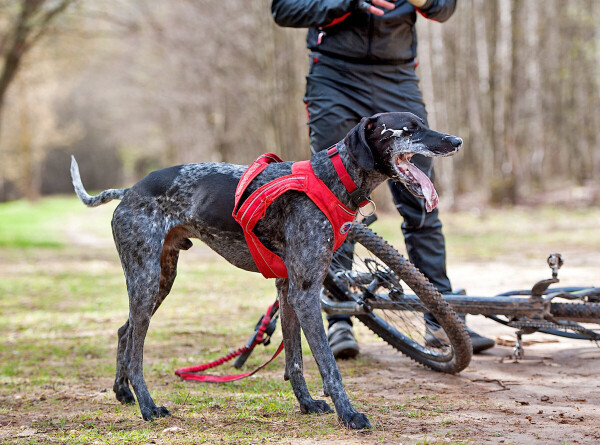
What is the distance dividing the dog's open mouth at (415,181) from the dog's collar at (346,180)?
23 cm

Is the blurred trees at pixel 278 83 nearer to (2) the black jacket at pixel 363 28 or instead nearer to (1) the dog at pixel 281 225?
(2) the black jacket at pixel 363 28

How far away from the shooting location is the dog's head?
347cm

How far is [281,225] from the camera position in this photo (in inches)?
144

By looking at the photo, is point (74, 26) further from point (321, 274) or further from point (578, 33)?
point (578, 33)

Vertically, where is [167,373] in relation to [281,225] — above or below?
below

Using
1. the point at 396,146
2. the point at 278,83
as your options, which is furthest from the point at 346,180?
the point at 278,83

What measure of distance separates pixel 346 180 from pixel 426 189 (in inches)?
16.2

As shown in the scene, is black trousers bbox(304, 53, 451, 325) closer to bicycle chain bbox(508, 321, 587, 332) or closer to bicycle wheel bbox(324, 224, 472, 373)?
bicycle wheel bbox(324, 224, 472, 373)

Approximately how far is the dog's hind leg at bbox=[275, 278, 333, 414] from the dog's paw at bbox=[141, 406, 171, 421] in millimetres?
711

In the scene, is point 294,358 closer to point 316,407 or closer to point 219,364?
point 316,407

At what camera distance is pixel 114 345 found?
6.04 meters

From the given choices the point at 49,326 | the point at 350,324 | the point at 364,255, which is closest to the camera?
the point at 364,255

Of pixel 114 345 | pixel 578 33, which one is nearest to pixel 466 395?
pixel 114 345

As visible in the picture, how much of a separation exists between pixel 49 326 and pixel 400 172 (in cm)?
488
